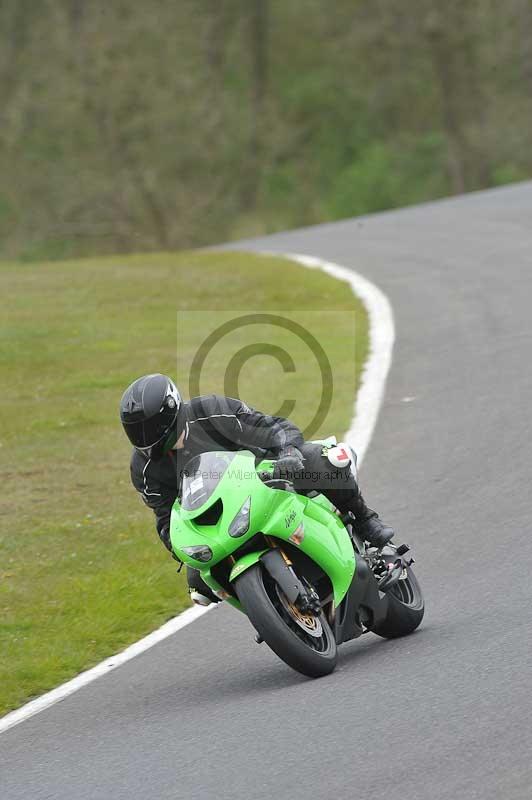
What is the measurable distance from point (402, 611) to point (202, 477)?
4.74 ft

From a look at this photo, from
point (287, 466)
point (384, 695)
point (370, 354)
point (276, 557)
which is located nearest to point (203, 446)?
point (287, 466)

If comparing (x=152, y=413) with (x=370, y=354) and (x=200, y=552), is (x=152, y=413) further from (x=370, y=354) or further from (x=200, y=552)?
(x=370, y=354)

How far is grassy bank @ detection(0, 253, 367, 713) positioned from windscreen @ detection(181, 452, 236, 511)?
1677 millimetres

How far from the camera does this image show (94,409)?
1448 centimetres

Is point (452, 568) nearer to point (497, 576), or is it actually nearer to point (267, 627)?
point (497, 576)

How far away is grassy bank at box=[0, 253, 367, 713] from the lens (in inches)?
330

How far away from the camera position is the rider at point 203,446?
660cm

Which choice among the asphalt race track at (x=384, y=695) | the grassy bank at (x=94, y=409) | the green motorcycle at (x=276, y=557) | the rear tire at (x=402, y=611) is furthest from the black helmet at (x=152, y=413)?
the grassy bank at (x=94, y=409)

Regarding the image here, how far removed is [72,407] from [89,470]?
2.46 m

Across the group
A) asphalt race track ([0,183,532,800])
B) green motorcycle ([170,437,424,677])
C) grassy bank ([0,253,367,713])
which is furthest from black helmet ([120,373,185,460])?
grassy bank ([0,253,367,713])

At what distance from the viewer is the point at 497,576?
25.3ft

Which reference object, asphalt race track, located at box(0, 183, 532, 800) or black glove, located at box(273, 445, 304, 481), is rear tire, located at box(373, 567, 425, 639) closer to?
asphalt race track, located at box(0, 183, 532, 800)

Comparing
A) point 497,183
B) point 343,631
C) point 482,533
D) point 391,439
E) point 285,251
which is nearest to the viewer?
point 343,631

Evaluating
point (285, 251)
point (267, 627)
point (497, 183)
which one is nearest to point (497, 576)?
point (267, 627)
